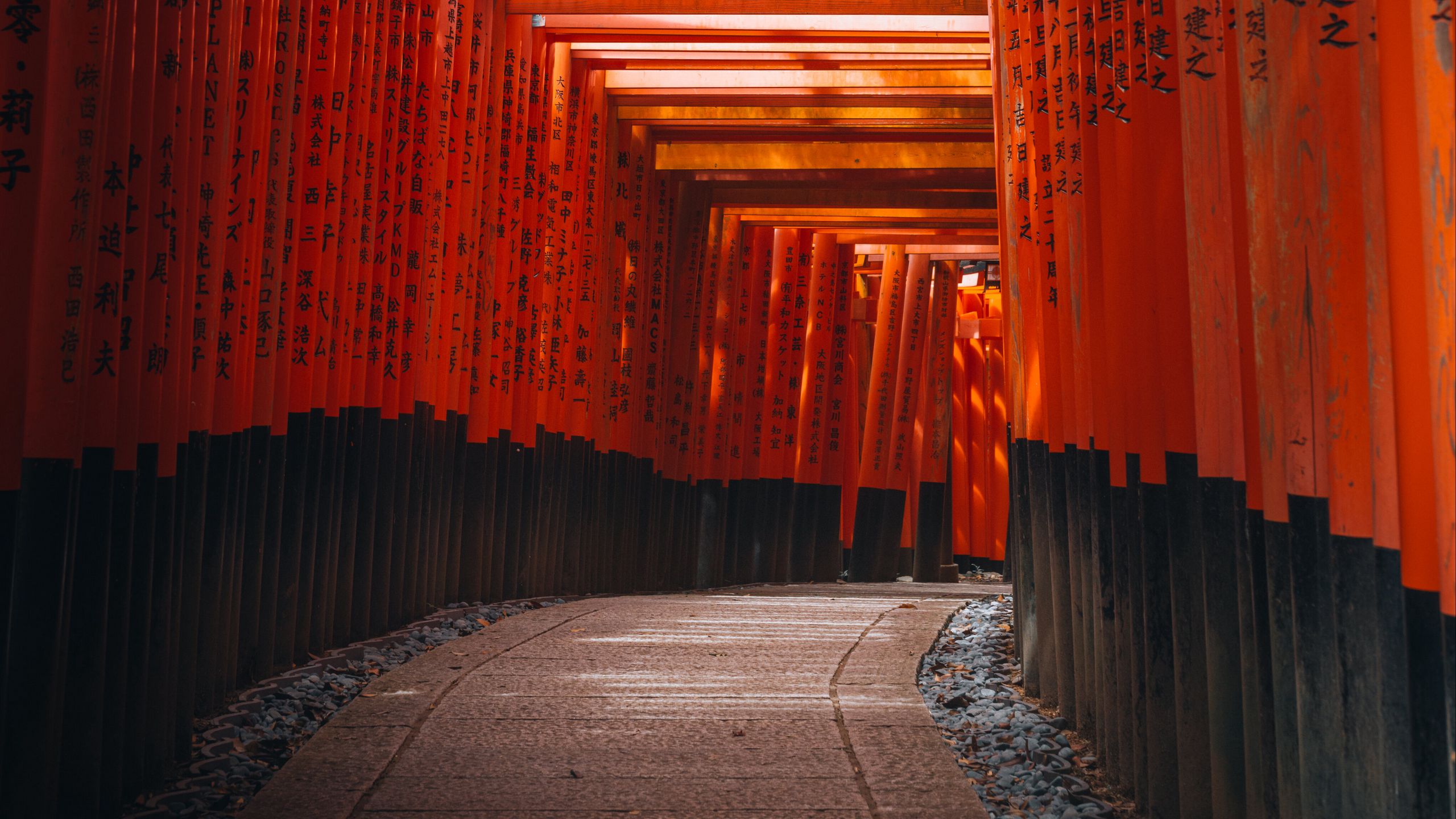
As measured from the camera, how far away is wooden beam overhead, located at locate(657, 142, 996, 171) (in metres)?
9.98

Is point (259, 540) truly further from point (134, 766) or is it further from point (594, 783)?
point (594, 783)

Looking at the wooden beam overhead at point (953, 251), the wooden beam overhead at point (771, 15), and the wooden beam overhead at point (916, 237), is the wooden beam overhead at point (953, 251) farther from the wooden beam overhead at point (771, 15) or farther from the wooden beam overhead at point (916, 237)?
the wooden beam overhead at point (771, 15)

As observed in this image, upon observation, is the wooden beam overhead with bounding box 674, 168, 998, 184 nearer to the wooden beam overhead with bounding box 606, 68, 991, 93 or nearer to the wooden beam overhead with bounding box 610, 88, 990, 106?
the wooden beam overhead with bounding box 610, 88, 990, 106

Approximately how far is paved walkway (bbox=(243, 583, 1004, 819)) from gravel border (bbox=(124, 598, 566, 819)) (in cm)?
15

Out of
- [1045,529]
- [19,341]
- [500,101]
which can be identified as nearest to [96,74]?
[19,341]

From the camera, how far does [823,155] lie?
33.0 ft

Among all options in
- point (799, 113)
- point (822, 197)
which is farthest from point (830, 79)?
point (822, 197)

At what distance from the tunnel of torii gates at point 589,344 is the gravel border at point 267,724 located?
96 mm

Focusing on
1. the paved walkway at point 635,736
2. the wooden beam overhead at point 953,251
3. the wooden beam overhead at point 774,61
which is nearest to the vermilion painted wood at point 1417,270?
the paved walkway at point 635,736

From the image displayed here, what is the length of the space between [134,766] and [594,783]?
1134 millimetres

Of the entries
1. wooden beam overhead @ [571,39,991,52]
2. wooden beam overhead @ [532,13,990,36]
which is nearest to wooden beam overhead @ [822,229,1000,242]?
wooden beam overhead @ [571,39,991,52]

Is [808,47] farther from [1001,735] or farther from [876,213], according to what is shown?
[1001,735]

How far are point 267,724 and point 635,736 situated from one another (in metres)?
1.15

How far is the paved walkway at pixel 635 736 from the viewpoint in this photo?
284 cm
